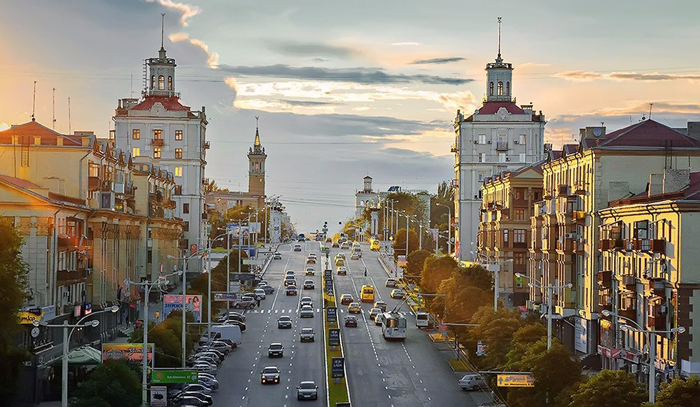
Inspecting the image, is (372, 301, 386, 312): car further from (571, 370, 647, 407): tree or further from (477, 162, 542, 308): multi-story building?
(571, 370, 647, 407): tree

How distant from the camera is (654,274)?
75.5 m

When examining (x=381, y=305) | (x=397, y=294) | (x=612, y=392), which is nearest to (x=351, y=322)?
(x=381, y=305)

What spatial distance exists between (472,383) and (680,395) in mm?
34360

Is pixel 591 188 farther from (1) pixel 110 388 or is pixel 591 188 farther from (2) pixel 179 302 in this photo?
(1) pixel 110 388

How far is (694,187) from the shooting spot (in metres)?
75.5

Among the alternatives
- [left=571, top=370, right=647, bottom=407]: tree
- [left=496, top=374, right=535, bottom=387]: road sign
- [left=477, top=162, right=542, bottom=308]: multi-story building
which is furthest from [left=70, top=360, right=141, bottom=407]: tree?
[left=477, top=162, right=542, bottom=308]: multi-story building

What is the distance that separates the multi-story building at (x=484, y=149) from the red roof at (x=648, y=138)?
79695 mm

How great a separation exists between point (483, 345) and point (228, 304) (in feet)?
161

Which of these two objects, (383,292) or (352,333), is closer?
(352,333)

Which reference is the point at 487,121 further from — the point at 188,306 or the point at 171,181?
the point at 188,306

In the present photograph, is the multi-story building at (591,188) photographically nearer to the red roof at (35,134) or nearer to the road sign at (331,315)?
the road sign at (331,315)

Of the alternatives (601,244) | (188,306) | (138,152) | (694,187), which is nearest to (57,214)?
(188,306)

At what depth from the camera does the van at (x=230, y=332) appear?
106562 mm

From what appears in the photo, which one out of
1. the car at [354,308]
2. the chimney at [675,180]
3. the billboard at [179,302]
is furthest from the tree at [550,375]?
the car at [354,308]
